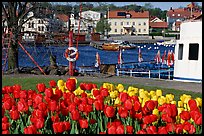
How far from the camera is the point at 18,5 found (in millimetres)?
21219

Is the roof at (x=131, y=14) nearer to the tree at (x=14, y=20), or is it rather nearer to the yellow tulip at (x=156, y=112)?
the tree at (x=14, y=20)

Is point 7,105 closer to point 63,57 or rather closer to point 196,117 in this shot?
point 196,117

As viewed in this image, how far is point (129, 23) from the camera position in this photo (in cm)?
11450

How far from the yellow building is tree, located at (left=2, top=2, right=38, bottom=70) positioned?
83.6 metres

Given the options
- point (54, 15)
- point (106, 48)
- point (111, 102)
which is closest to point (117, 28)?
point (106, 48)

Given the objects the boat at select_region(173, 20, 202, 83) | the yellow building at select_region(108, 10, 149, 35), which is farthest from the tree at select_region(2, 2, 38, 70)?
the yellow building at select_region(108, 10, 149, 35)

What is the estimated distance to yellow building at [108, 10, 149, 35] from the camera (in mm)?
107312

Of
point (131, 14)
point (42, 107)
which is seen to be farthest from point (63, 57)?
point (131, 14)

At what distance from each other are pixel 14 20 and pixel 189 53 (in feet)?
24.2

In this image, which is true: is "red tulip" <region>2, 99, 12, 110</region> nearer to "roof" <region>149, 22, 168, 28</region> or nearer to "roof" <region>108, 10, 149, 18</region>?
"roof" <region>108, 10, 149, 18</region>

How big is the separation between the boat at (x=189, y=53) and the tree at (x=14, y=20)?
6.52 metres

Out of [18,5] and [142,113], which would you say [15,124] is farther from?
[18,5]

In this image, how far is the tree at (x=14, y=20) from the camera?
2014 centimetres

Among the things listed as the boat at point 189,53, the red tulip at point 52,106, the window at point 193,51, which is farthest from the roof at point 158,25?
the red tulip at point 52,106
